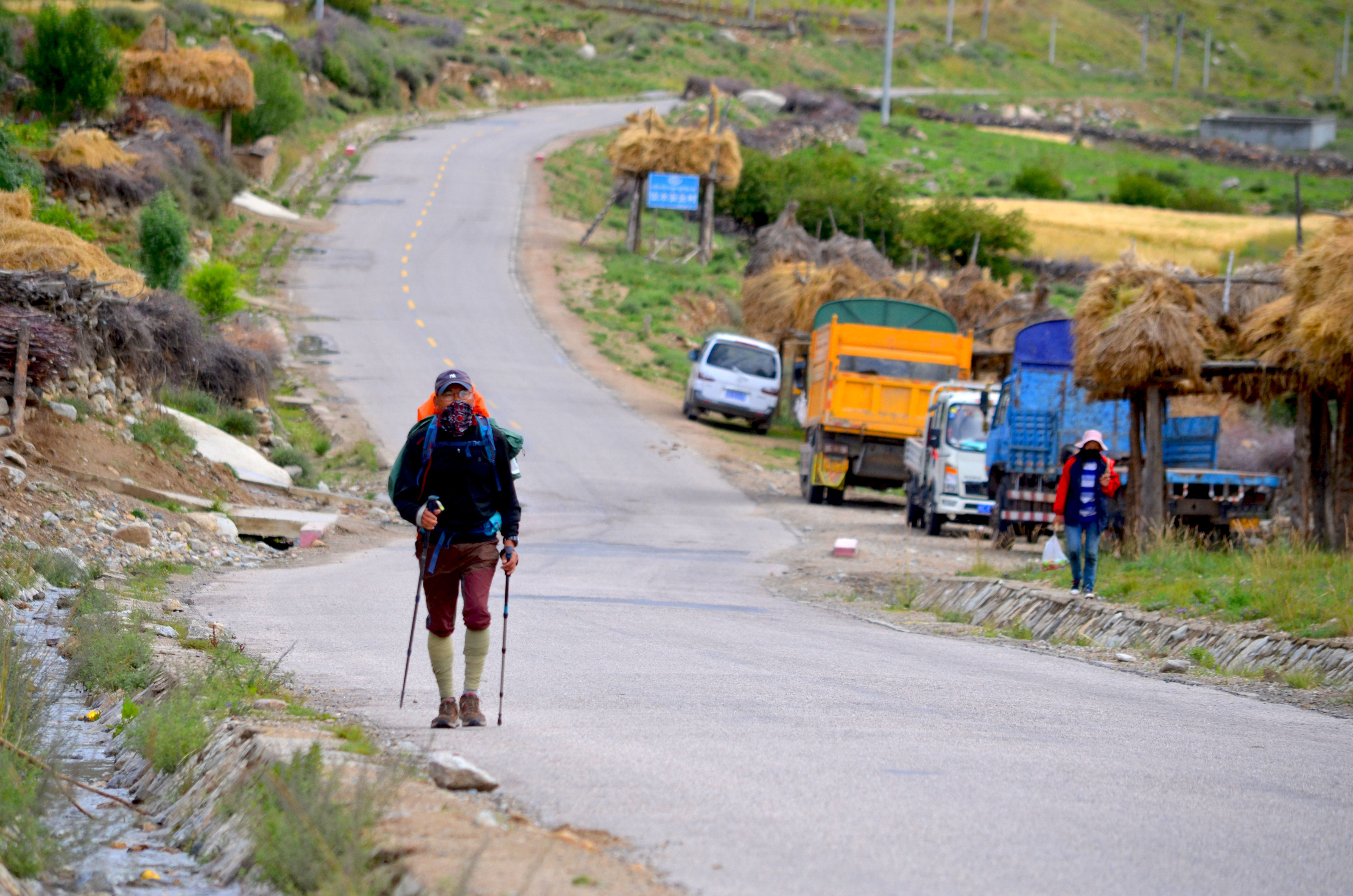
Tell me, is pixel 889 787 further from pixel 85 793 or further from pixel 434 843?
pixel 85 793

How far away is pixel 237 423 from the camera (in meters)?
23.0

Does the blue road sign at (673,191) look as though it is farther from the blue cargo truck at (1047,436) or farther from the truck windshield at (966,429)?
the blue cargo truck at (1047,436)

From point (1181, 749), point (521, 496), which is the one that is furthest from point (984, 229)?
point (1181, 749)

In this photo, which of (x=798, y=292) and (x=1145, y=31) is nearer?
(x=798, y=292)

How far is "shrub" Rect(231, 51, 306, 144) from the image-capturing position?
4934 cm

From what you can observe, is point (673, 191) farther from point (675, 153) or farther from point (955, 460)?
point (955, 460)

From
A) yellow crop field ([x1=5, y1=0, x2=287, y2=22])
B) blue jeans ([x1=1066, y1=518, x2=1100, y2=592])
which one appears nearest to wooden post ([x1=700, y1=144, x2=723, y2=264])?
yellow crop field ([x1=5, y1=0, x2=287, y2=22])

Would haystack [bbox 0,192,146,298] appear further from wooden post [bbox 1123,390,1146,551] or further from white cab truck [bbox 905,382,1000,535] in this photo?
wooden post [bbox 1123,390,1146,551]

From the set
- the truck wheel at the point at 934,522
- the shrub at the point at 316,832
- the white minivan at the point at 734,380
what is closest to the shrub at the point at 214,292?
the white minivan at the point at 734,380

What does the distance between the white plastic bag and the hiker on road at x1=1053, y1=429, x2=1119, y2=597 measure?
138 cm

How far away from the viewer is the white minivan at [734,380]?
108ft

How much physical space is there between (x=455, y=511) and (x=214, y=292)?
2183 cm

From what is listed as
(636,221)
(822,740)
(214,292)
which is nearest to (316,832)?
(822,740)

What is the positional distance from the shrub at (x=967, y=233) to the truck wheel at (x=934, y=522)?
3222 centimetres
